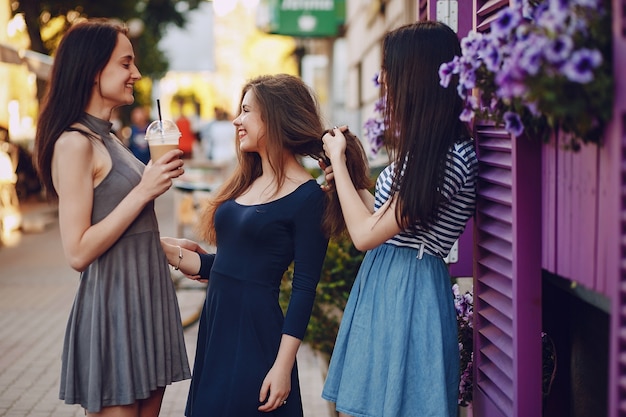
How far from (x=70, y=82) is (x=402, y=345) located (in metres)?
1.51

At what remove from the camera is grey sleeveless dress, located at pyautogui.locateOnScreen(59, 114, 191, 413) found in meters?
3.22

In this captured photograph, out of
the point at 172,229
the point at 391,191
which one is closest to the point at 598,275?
the point at 391,191

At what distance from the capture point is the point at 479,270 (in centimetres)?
350

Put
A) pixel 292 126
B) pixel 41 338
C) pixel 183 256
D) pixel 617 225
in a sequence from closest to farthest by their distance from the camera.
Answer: pixel 617 225
pixel 292 126
pixel 183 256
pixel 41 338

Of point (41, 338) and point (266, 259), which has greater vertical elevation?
point (266, 259)

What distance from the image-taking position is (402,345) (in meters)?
3.04

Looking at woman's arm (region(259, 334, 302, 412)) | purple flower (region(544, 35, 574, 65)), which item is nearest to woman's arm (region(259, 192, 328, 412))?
woman's arm (region(259, 334, 302, 412))

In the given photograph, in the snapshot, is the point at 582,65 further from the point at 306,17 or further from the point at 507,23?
the point at 306,17

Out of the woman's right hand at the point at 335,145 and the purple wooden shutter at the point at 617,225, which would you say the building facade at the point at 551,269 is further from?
the woman's right hand at the point at 335,145

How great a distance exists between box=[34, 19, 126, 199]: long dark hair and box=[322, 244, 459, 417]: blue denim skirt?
4.03 feet

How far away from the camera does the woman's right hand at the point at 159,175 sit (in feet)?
10.5

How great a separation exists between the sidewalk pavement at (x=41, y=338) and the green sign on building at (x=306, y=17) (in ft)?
15.5

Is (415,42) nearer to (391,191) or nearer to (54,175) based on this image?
(391,191)

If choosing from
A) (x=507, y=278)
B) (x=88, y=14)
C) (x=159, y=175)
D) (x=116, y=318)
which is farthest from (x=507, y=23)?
(x=88, y=14)
